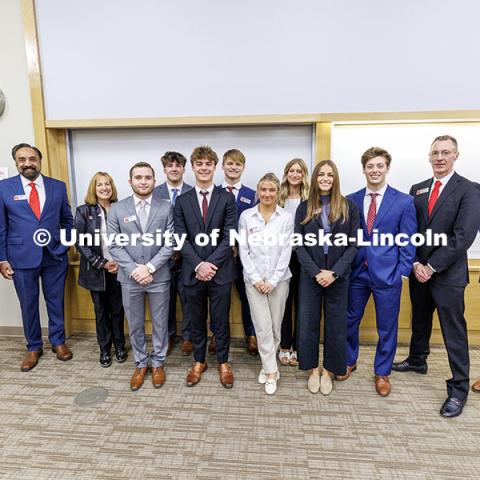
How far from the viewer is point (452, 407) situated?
2.07 metres

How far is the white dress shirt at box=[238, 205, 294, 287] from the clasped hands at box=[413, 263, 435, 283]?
869 millimetres

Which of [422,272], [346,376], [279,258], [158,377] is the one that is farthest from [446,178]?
[158,377]

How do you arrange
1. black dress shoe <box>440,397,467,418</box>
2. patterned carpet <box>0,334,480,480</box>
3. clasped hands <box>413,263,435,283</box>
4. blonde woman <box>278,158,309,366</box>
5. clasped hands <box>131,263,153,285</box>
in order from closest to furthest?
patterned carpet <box>0,334,480,480</box> → black dress shoe <box>440,397,467,418</box> → clasped hands <box>413,263,435,283</box> → clasped hands <box>131,263,153,285</box> → blonde woman <box>278,158,309,366</box>

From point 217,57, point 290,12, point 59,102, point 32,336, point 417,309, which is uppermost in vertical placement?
point 290,12

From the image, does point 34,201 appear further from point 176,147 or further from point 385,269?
point 385,269

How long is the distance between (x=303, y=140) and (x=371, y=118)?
578 millimetres

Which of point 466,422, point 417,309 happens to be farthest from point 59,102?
point 466,422

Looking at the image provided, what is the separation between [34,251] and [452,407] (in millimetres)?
3178

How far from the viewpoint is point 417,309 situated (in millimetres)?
2486

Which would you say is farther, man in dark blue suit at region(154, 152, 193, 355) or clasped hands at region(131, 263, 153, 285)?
man in dark blue suit at region(154, 152, 193, 355)

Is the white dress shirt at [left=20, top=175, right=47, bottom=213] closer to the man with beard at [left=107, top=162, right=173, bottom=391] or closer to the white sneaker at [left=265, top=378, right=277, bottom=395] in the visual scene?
the man with beard at [left=107, top=162, right=173, bottom=391]

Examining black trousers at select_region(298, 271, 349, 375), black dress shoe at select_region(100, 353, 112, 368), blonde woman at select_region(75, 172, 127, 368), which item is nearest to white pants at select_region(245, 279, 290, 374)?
black trousers at select_region(298, 271, 349, 375)

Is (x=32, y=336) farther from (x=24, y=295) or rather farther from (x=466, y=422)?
(x=466, y=422)

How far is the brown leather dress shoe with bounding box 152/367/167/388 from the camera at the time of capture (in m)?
2.38
